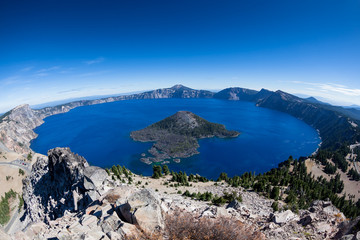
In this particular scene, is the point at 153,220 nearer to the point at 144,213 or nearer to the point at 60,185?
the point at 144,213

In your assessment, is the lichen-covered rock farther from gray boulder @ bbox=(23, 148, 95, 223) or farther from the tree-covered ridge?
gray boulder @ bbox=(23, 148, 95, 223)

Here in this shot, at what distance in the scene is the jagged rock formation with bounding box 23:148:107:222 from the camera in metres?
30.5

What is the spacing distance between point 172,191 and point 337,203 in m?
57.4

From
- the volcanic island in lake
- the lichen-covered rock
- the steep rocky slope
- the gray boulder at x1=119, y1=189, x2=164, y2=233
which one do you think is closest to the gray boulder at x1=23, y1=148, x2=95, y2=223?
the steep rocky slope

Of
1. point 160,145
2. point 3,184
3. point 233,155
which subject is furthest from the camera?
point 160,145

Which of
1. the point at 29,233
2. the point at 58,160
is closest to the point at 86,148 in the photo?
the point at 58,160

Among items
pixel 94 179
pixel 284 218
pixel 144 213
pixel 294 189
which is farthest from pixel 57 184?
pixel 294 189

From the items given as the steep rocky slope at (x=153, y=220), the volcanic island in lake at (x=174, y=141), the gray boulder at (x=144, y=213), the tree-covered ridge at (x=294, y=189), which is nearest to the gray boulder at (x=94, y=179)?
the steep rocky slope at (x=153, y=220)

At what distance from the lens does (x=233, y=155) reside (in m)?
141

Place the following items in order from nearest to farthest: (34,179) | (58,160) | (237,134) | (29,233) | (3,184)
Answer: (29,233), (58,160), (34,179), (3,184), (237,134)

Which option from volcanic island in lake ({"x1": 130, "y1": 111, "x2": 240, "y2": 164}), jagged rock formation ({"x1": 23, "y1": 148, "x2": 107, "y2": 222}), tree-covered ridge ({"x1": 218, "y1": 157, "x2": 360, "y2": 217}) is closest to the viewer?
jagged rock formation ({"x1": 23, "y1": 148, "x2": 107, "y2": 222})

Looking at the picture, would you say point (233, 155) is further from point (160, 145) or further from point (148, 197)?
point (148, 197)

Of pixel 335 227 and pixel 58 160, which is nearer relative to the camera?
pixel 335 227

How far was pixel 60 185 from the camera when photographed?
41.5 m
